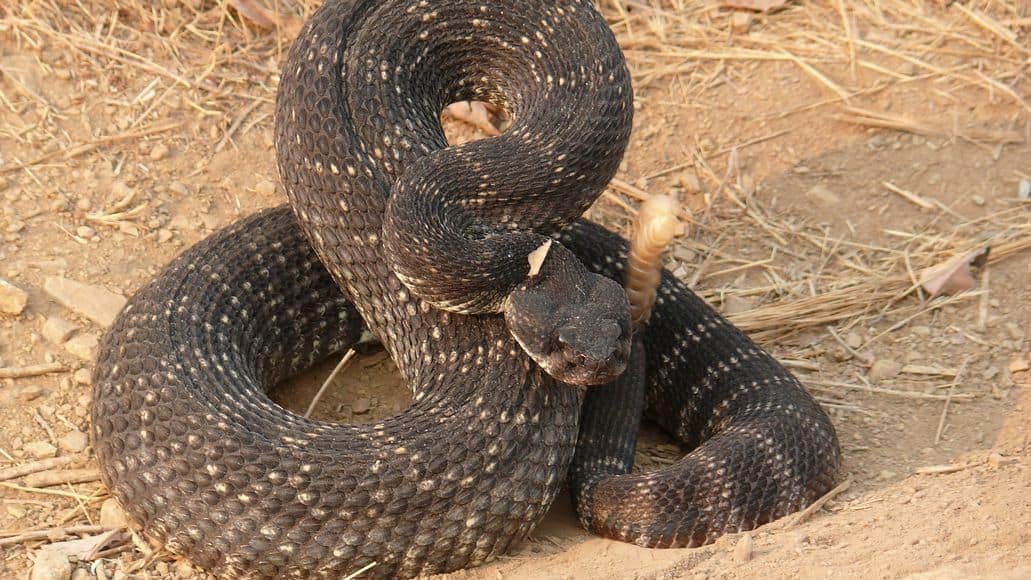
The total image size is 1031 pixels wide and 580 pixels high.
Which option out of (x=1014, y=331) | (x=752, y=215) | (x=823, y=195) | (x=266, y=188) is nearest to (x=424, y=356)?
(x=266, y=188)

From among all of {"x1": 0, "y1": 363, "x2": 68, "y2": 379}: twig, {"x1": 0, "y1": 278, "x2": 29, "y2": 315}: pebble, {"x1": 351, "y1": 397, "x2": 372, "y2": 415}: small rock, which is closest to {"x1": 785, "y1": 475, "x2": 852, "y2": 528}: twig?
{"x1": 351, "y1": 397, "x2": 372, "y2": 415}: small rock

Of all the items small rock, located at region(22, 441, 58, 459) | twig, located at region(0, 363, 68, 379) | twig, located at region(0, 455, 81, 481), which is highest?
twig, located at region(0, 363, 68, 379)

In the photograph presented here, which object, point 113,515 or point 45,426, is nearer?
point 113,515

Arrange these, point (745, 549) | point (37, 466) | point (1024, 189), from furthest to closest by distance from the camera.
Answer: point (1024, 189), point (37, 466), point (745, 549)

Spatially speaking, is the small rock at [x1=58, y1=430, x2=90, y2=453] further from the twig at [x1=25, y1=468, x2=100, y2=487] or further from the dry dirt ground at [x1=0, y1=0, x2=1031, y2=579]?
the twig at [x1=25, y1=468, x2=100, y2=487]

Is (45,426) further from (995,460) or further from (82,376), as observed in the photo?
(995,460)

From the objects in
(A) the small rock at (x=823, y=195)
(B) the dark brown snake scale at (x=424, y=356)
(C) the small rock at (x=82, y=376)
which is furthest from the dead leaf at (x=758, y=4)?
(C) the small rock at (x=82, y=376)

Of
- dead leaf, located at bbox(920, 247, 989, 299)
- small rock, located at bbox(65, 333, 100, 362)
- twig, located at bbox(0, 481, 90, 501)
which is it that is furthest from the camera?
dead leaf, located at bbox(920, 247, 989, 299)
